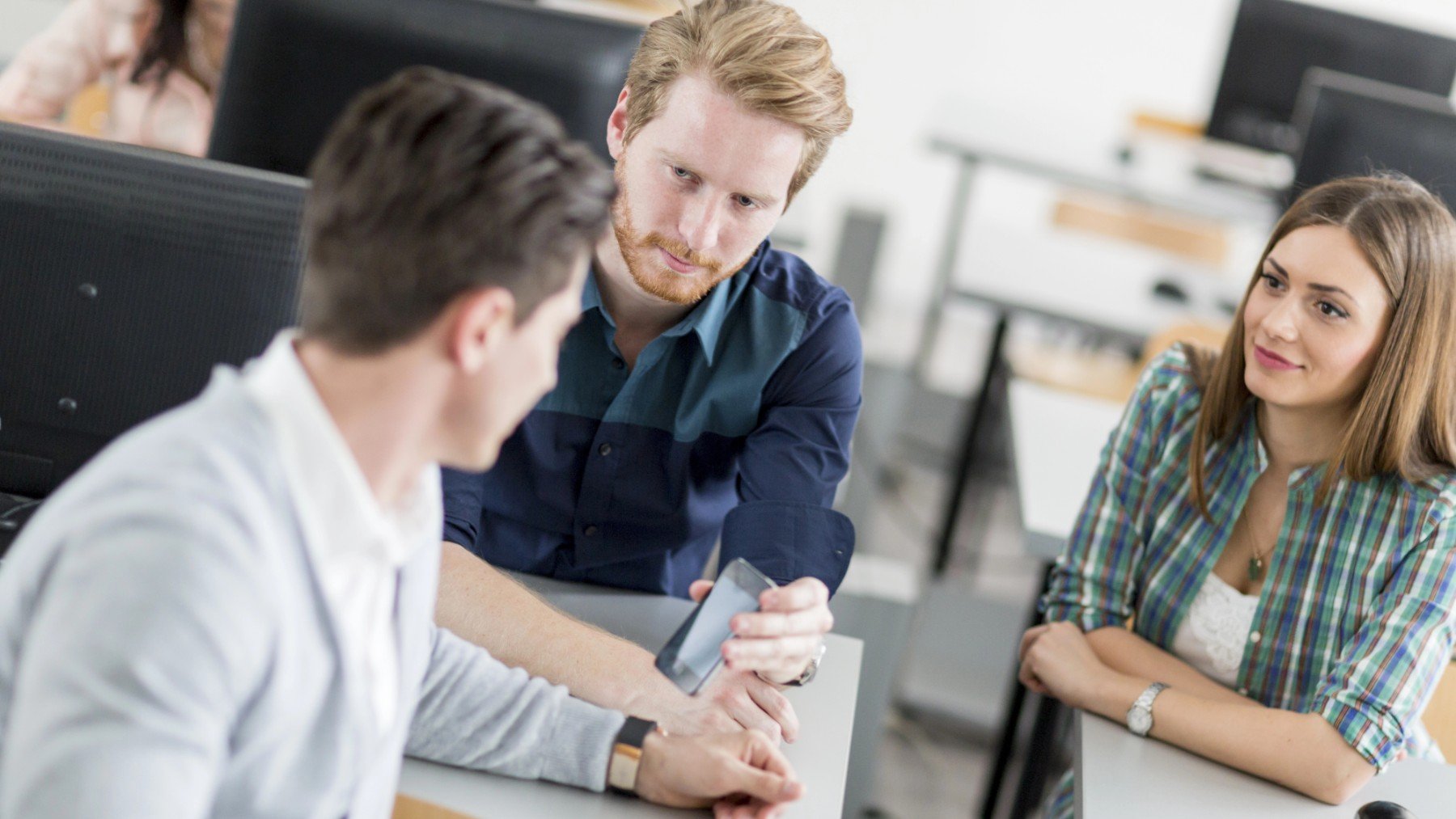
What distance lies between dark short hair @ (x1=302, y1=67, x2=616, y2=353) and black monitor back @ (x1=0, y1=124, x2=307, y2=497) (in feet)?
1.59

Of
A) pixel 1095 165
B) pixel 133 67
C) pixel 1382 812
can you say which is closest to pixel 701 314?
pixel 1382 812

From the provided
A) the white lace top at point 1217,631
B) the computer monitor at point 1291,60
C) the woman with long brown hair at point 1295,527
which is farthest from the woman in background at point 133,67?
the computer monitor at point 1291,60

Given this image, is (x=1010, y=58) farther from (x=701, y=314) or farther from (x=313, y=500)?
(x=313, y=500)

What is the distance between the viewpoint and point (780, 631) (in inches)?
48.7

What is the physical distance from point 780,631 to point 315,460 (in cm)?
56

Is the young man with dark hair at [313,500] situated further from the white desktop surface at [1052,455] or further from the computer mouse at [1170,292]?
the computer mouse at [1170,292]

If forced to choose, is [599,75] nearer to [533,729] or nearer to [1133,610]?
[533,729]

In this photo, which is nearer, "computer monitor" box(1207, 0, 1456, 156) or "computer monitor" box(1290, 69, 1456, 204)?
"computer monitor" box(1290, 69, 1456, 204)

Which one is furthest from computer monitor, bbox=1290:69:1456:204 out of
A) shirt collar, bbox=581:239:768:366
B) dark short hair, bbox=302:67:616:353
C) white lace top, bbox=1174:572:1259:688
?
dark short hair, bbox=302:67:616:353

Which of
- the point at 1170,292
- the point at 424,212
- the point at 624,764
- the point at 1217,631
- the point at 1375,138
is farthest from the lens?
the point at 1170,292

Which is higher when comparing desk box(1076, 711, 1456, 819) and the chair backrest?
the chair backrest

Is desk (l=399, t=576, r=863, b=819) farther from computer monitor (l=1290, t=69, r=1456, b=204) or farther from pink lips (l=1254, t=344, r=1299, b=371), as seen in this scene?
computer monitor (l=1290, t=69, r=1456, b=204)

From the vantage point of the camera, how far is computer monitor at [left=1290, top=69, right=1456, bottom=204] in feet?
7.98

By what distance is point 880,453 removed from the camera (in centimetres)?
412
